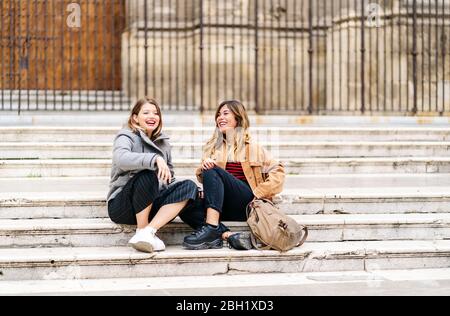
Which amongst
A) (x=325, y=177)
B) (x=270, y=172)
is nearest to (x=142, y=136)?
(x=270, y=172)

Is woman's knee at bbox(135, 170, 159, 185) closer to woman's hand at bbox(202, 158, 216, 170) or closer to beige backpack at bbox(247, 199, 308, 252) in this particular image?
woman's hand at bbox(202, 158, 216, 170)

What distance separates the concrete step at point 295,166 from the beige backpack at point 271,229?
8.85 feet

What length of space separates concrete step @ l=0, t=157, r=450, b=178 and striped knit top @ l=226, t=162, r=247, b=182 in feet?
7.39

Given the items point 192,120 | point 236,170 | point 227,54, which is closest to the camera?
point 236,170

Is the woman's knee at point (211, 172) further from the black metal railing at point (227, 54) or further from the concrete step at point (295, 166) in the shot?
the black metal railing at point (227, 54)

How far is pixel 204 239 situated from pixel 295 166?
3140 mm

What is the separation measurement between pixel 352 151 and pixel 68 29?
717cm

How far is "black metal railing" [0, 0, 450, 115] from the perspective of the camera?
1395cm

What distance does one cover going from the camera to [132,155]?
5641 millimetres

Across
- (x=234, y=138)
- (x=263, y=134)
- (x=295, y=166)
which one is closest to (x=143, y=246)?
(x=234, y=138)

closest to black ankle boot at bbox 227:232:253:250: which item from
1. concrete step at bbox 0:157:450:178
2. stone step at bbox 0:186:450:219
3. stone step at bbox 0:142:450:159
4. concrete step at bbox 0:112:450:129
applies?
stone step at bbox 0:186:450:219

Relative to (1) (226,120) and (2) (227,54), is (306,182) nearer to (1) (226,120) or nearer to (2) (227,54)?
(1) (226,120)

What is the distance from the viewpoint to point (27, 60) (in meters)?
14.1
